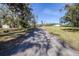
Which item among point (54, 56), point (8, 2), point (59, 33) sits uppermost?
point (8, 2)

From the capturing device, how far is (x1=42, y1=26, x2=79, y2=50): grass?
4.55 ft

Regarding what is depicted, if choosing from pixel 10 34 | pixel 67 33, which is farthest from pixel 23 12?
pixel 67 33

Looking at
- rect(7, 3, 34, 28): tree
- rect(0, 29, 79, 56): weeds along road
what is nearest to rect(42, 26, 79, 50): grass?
rect(0, 29, 79, 56): weeds along road

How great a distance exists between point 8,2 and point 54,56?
587 millimetres

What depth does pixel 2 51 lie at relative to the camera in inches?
54.2

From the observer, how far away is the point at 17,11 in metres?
1.44

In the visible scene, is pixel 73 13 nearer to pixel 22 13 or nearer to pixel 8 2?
pixel 22 13

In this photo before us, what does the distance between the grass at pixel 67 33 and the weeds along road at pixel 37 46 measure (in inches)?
1.4

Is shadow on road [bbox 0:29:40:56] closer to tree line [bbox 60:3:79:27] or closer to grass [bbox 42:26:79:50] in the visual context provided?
grass [bbox 42:26:79:50]

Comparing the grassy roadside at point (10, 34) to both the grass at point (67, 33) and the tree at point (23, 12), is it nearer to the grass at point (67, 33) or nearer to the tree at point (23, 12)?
the tree at point (23, 12)

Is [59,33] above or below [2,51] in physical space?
above

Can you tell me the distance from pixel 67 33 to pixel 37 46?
270 millimetres

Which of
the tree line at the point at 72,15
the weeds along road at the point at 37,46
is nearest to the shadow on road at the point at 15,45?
the weeds along road at the point at 37,46

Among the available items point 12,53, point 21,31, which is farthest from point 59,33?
point 12,53
